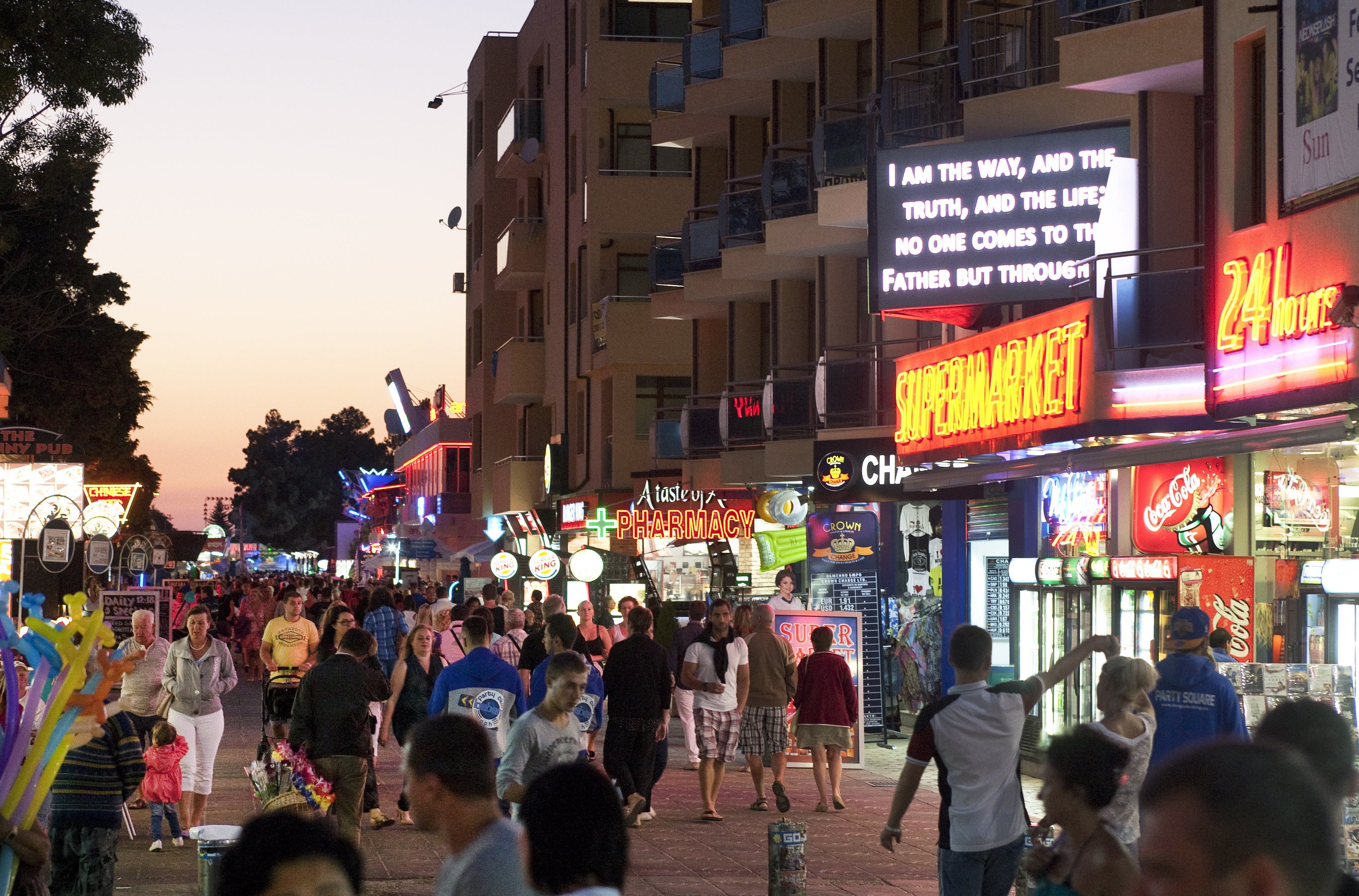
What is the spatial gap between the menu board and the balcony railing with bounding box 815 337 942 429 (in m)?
1.25

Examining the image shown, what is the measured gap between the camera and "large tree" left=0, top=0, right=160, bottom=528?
22562 mm

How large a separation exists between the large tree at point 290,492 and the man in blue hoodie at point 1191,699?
148816 millimetres

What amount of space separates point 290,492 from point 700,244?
131 meters

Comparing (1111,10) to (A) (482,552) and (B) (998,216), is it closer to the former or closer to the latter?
(B) (998,216)

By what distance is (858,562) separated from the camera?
2402 cm

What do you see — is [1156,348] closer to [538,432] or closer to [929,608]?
[929,608]

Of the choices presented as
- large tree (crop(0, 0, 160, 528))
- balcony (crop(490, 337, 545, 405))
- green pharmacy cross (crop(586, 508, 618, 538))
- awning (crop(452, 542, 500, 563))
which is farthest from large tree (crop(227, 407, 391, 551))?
green pharmacy cross (crop(586, 508, 618, 538))

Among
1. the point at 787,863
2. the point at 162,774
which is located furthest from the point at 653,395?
the point at 787,863

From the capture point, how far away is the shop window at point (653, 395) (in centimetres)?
4144

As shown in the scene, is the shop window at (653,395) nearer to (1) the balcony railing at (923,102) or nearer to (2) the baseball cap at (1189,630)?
(1) the balcony railing at (923,102)

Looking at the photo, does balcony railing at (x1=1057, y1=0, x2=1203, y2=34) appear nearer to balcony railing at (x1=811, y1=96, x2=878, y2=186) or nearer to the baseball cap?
balcony railing at (x1=811, y1=96, x2=878, y2=186)

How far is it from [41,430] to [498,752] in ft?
73.6

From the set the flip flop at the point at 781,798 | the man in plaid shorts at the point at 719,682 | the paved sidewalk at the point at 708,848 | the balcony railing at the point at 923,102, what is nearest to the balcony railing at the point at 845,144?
the balcony railing at the point at 923,102

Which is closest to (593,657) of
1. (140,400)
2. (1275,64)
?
(1275,64)
